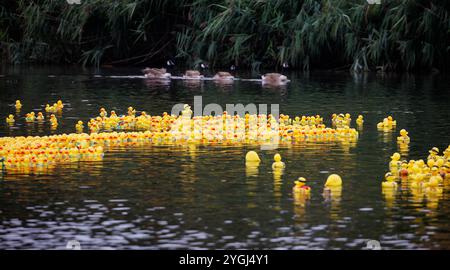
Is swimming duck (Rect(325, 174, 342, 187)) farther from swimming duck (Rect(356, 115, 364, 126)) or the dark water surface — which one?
swimming duck (Rect(356, 115, 364, 126))

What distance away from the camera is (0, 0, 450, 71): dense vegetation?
3766 centimetres

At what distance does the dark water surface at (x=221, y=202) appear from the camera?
1261 centimetres

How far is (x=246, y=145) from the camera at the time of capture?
806 inches

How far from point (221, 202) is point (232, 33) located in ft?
88.2

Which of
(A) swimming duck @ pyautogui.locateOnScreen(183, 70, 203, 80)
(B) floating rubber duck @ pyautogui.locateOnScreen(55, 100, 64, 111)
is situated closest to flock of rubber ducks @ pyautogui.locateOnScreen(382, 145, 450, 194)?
(B) floating rubber duck @ pyautogui.locateOnScreen(55, 100, 64, 111)

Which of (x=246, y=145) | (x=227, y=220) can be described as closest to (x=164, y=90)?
(x=246, y=145)

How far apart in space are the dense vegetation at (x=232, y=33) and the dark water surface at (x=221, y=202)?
1236 cm

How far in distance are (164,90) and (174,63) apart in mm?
12145

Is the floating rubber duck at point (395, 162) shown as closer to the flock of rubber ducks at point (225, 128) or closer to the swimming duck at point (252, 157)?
the swimming duck at point (252, 157)

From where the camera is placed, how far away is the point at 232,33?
135ft

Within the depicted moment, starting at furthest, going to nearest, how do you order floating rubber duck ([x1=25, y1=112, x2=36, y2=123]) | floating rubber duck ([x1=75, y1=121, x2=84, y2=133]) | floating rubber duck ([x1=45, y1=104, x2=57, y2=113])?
floating rubber duck ([x1=45, y1=104, x2=57, y2=113]) < floating rubber duck ([x1=25, y1=112, x2=36, y2=123]) < floating rubber duck ([x1=75, y1=121, x2=84, y2=133])

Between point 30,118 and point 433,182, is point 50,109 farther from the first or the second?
point 433,182

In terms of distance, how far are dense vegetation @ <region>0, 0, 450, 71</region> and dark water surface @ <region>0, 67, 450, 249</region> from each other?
12.4 m
